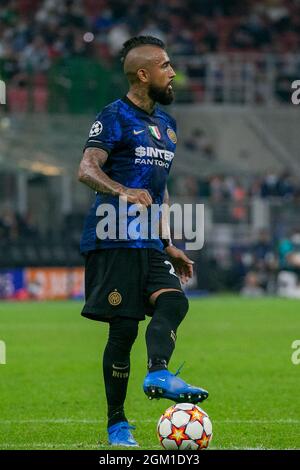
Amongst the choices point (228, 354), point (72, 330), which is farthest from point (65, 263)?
point (228, 354)

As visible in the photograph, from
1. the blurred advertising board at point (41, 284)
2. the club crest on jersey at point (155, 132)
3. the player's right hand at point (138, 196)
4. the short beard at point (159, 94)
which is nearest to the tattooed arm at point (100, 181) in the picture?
the player's right hand at point (138, 196)

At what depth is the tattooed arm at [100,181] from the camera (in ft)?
24.9

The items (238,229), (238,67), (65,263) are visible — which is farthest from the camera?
(238,67)

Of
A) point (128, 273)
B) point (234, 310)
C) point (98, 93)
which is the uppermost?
point (98, 93)

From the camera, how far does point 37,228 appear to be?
27266 mm

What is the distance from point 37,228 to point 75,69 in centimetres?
452

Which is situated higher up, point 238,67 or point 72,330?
point 238,67

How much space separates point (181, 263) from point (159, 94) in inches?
44.1

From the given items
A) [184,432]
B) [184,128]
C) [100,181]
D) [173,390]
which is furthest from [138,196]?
[184,128]

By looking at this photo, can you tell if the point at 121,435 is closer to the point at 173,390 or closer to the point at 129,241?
the point at 173,390
